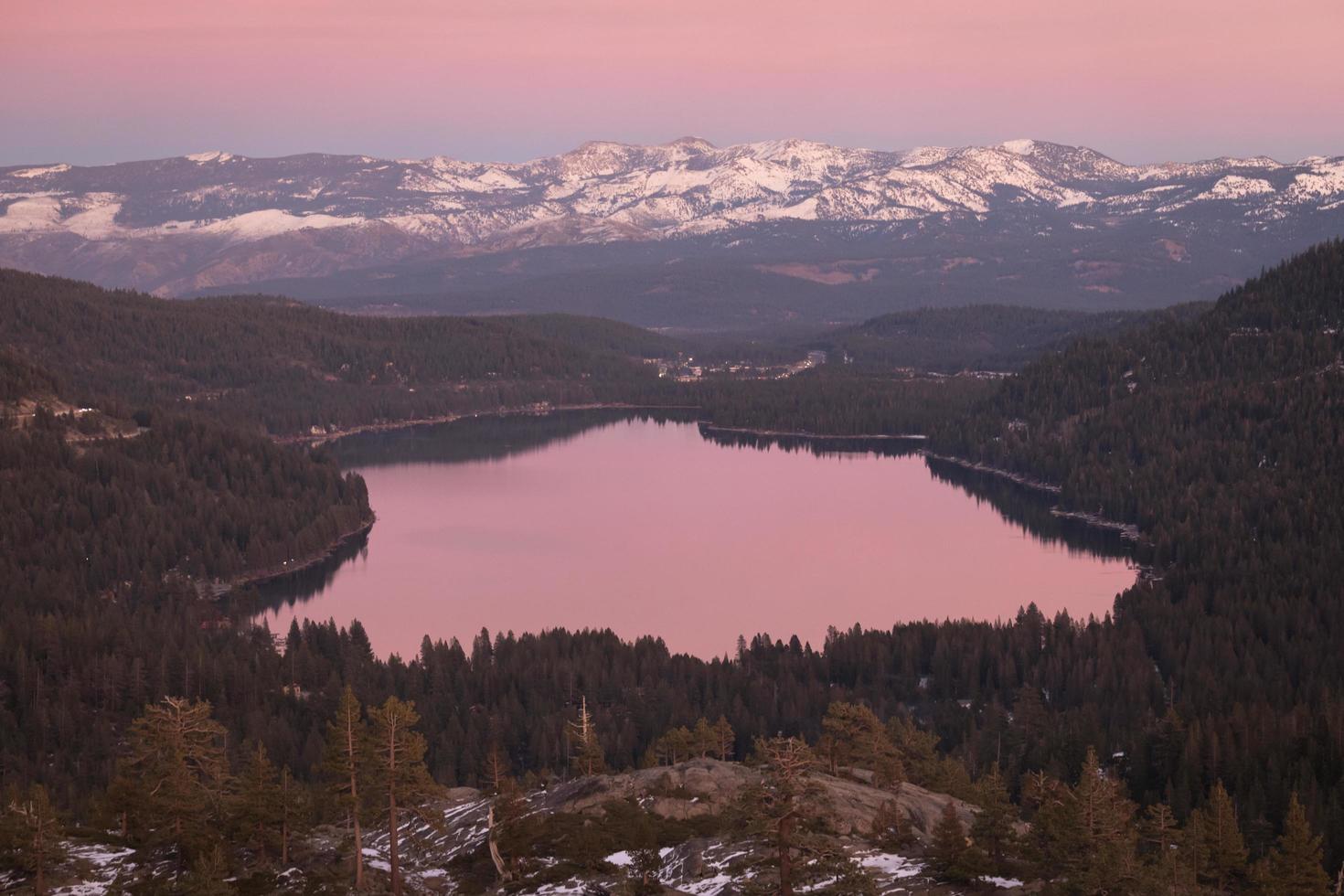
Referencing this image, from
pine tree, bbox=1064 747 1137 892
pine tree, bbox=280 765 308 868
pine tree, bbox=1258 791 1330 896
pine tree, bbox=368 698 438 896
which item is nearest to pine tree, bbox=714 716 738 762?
pine tree, bbox=1064 747 1137 892

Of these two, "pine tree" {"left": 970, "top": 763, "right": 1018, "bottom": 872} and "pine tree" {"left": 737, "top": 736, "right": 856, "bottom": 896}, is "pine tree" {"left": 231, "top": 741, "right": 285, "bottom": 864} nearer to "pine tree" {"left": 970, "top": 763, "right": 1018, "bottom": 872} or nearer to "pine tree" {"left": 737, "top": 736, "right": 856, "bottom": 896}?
"pine tree" {"left": 737, "top": 736, "right": 856, "bottom": 896}

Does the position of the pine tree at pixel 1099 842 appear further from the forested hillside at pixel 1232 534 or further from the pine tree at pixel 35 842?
the pine tree at pixel 35 842

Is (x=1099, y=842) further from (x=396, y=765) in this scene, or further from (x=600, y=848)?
(x=396, y=765)

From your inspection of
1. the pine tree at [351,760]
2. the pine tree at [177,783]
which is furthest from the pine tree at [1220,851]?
the pine tree at [177,783]

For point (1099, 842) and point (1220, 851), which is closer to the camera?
point (1099, 842)

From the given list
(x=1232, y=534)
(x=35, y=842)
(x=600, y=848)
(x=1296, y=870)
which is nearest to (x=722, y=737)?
(x=600, y=848)

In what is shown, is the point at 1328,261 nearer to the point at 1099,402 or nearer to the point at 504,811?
the point at 1099,402

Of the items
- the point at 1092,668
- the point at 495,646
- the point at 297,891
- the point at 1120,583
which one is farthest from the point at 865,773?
the point at 1120,583
